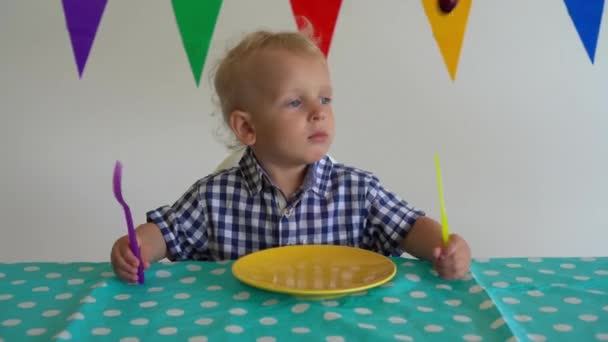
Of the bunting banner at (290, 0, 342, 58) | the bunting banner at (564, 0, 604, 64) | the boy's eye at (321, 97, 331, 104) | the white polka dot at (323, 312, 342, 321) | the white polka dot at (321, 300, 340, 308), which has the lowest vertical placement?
the white polka dot at (321, 300, 340, 308)

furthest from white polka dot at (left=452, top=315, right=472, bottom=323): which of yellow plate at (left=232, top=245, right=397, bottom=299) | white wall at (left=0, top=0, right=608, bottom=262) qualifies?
white wall at (left=0, top=0, right=608, bottom=262)

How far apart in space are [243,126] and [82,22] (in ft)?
2.93

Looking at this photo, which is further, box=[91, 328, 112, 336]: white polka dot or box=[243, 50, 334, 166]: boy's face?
box=[243, 50, 334, 166]: boy's face

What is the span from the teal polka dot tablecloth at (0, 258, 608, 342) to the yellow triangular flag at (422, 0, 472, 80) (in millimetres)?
1056

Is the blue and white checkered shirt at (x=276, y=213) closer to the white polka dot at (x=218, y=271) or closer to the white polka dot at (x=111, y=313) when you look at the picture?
the white polka dot at (x=218, y=271)

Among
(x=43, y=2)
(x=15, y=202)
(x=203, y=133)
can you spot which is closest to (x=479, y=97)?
(x=203, y=133)

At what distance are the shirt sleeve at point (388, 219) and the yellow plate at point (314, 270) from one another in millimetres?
176

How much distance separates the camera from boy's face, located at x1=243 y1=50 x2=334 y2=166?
1.13 m

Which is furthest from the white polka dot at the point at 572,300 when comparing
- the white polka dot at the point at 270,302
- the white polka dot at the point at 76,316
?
the white polka dot at the point at 76,316

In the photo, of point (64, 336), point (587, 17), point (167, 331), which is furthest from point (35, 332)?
point (587, 17)

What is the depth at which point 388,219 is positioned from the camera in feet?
3.64

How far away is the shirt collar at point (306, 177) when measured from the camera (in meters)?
1.15

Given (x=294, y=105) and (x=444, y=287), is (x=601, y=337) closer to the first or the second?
(x=444, y=287)

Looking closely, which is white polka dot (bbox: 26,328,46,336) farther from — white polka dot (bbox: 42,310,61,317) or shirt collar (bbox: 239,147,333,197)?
shirt collar (bbox: 239,147,333,197)
